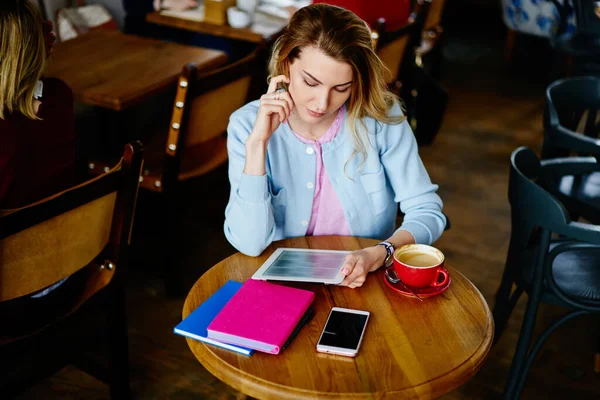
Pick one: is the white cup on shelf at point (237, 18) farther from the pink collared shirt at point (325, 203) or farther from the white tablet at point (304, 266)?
the white tablet at point (304, 266)

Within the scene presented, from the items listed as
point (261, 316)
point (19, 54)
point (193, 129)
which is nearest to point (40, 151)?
point (19, 54)

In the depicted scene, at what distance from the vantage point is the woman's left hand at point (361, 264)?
4.66ft

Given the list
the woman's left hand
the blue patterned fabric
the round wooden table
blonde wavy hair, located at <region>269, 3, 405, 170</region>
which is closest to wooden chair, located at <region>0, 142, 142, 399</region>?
the round wooden table

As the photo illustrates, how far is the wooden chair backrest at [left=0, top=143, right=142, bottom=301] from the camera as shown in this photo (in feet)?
4.65

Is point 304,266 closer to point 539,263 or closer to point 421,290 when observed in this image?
point 421,290

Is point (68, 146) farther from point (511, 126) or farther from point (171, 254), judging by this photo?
point (511, 126)

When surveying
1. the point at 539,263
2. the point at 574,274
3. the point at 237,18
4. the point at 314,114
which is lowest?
the point at 574,274

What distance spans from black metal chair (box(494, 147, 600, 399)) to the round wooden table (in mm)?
422

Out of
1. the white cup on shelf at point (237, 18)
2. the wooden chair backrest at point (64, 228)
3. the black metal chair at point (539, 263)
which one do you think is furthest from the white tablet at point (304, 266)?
the white cup on shelf at point (237, 18)

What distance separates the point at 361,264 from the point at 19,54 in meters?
1.03

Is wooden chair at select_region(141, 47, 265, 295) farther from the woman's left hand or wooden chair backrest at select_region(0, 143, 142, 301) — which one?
the woman's left hand

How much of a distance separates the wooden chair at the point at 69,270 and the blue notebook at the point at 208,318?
395 millimetres

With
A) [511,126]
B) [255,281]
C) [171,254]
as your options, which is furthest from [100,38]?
[511,126]

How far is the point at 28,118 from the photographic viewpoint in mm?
1768
